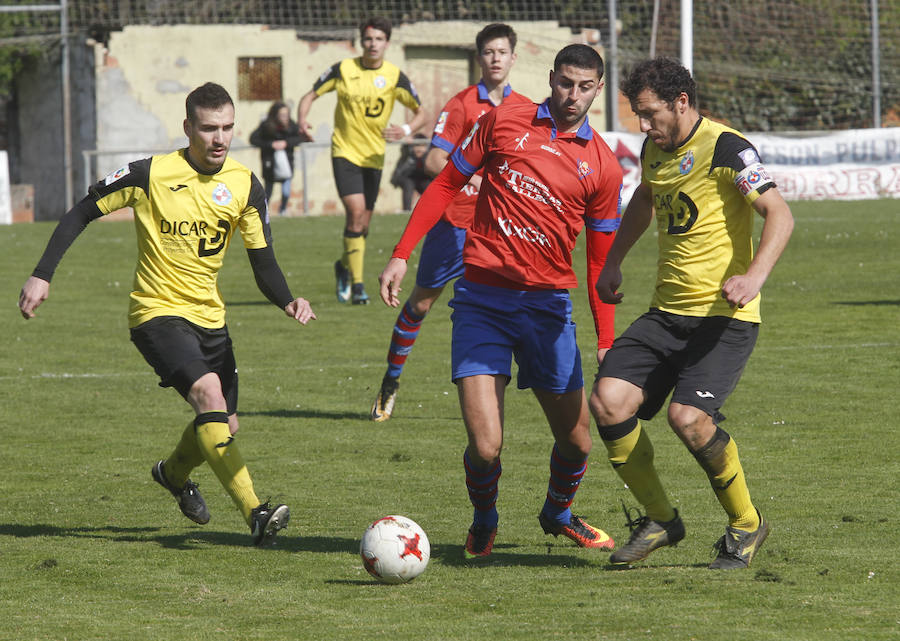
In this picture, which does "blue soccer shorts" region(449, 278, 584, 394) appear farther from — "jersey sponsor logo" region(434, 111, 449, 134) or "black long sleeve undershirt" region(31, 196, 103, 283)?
"jersey sponsor logo" region(434, 111, 449, 134)

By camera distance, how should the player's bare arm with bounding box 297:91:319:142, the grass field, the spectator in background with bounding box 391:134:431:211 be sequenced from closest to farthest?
the grass field → the player's bare arm with bounding box 297:91:319:142 → the spectator in background with bounding box 391:134:431:211

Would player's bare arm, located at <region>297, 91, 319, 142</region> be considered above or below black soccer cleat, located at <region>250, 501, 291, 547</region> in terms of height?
above

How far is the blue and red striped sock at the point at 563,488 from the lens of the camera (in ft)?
20.7

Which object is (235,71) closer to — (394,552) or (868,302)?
(868,302)

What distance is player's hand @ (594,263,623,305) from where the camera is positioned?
20.6ft

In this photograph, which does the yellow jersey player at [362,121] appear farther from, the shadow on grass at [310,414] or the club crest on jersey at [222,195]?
the club crest on jersey at [222,195]

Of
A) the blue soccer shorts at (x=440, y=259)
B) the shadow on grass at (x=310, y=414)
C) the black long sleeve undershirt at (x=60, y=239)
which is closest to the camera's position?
the black long sleeve undershirt at (x=60, y=239)

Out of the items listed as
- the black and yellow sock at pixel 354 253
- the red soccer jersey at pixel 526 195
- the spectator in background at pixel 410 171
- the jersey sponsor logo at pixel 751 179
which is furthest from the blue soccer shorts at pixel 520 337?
the spectator in background at pixel 410 171

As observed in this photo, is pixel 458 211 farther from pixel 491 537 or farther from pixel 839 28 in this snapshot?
pixel 839 28

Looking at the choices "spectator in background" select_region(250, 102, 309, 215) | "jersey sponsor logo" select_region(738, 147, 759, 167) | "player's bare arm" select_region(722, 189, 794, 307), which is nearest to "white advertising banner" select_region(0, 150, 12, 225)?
"spectator in background" select_region(250, 102, 309, 215)

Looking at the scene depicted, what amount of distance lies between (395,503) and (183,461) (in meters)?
1.09

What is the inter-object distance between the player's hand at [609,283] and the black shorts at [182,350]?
1.75m

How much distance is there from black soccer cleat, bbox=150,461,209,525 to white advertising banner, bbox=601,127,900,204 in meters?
21.9

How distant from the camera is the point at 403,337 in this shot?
9555 mm
